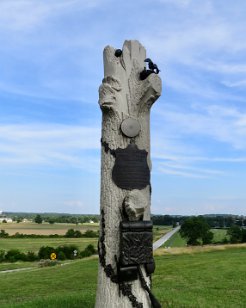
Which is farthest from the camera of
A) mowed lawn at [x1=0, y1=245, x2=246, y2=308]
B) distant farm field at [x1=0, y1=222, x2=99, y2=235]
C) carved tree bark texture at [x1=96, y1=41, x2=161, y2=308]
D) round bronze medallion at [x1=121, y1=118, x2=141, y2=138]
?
distant farm field at [x1=0, y1=222, x2=99, y2=235]

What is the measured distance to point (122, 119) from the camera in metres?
6.27

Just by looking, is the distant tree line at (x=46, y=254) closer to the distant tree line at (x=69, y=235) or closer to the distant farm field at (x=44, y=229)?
the distant tree line at (x=69, y=235)

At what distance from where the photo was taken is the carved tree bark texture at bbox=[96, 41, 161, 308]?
6.01 metres

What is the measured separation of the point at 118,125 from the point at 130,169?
0.65m

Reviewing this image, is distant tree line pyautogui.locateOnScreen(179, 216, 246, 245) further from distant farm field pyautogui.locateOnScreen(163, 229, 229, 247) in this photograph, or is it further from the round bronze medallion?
the round bronze medallion

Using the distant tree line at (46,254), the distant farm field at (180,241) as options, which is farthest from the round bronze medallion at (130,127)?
the distant farm field at (180,241)

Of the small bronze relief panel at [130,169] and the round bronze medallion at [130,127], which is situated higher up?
the round bronze medallion at [130,127]

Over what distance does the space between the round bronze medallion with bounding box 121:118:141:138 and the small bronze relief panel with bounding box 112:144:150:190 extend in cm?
17

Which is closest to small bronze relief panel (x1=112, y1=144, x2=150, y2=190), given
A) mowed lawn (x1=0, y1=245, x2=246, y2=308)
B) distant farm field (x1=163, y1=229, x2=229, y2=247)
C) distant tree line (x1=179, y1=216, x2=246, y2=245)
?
mowed lawn (x1=0, y1=245, x2=246, y2=308)

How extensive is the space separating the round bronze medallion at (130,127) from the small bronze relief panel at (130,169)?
0.55 ft

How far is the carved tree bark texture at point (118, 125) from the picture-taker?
6.01 meters

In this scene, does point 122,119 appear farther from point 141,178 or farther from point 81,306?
point 81,306

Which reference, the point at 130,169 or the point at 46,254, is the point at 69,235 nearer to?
the point at 46,254

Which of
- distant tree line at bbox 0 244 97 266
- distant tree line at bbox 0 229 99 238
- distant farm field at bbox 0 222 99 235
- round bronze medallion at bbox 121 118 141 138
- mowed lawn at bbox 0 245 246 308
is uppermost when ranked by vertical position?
round bronze medallion at bbox 121 118 141 138
